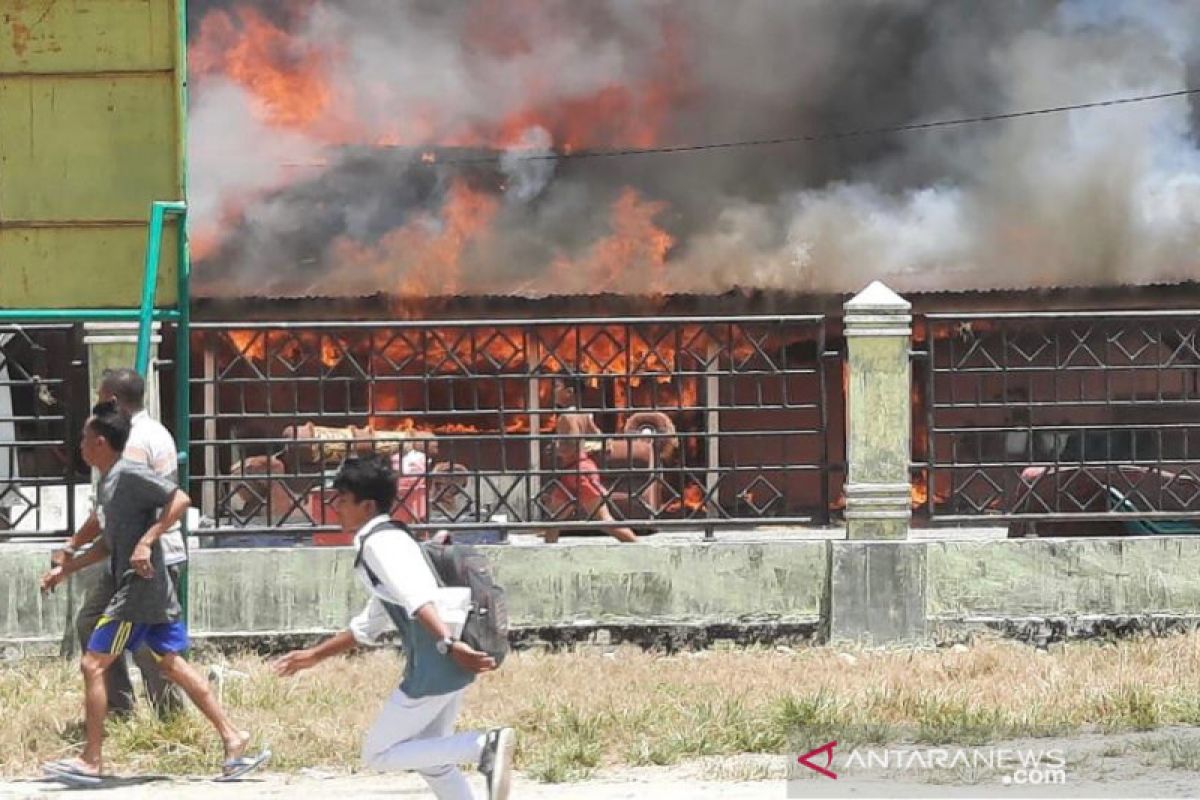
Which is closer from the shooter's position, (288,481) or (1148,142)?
(288,481)

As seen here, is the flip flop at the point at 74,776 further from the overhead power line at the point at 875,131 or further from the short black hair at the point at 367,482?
the overhead power line at the point at 875,131

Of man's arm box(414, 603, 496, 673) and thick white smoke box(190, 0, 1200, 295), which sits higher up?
thick white smoke box(190, 0, 1200, 295)

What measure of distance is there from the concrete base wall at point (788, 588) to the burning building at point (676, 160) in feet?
20.9

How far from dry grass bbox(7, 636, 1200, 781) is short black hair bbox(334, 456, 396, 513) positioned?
2016 millimetres

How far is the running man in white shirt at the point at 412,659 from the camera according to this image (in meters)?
6.37

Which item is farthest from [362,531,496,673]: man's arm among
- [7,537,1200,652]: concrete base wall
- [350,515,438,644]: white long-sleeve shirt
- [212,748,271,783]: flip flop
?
[7,537,1200,652]: concrete base wall

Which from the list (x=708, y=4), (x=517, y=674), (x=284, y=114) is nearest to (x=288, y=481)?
(x=517, y=674)

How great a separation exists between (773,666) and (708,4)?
35.0 ft

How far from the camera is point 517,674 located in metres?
10.3

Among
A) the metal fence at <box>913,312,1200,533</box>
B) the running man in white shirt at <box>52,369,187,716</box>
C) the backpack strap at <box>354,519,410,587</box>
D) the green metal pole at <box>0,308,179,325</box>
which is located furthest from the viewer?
the metal fence at <box>913,312,1200,533</box>

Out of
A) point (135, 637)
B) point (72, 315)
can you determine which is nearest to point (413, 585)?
point (135, 637)

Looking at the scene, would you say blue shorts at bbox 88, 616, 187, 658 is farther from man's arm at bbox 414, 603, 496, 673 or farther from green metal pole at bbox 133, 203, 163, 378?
man's arm at bbox 414, 603, 496, 673

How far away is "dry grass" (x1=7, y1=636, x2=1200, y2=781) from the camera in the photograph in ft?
28.0

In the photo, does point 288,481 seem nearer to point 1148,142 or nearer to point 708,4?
point 708,4
